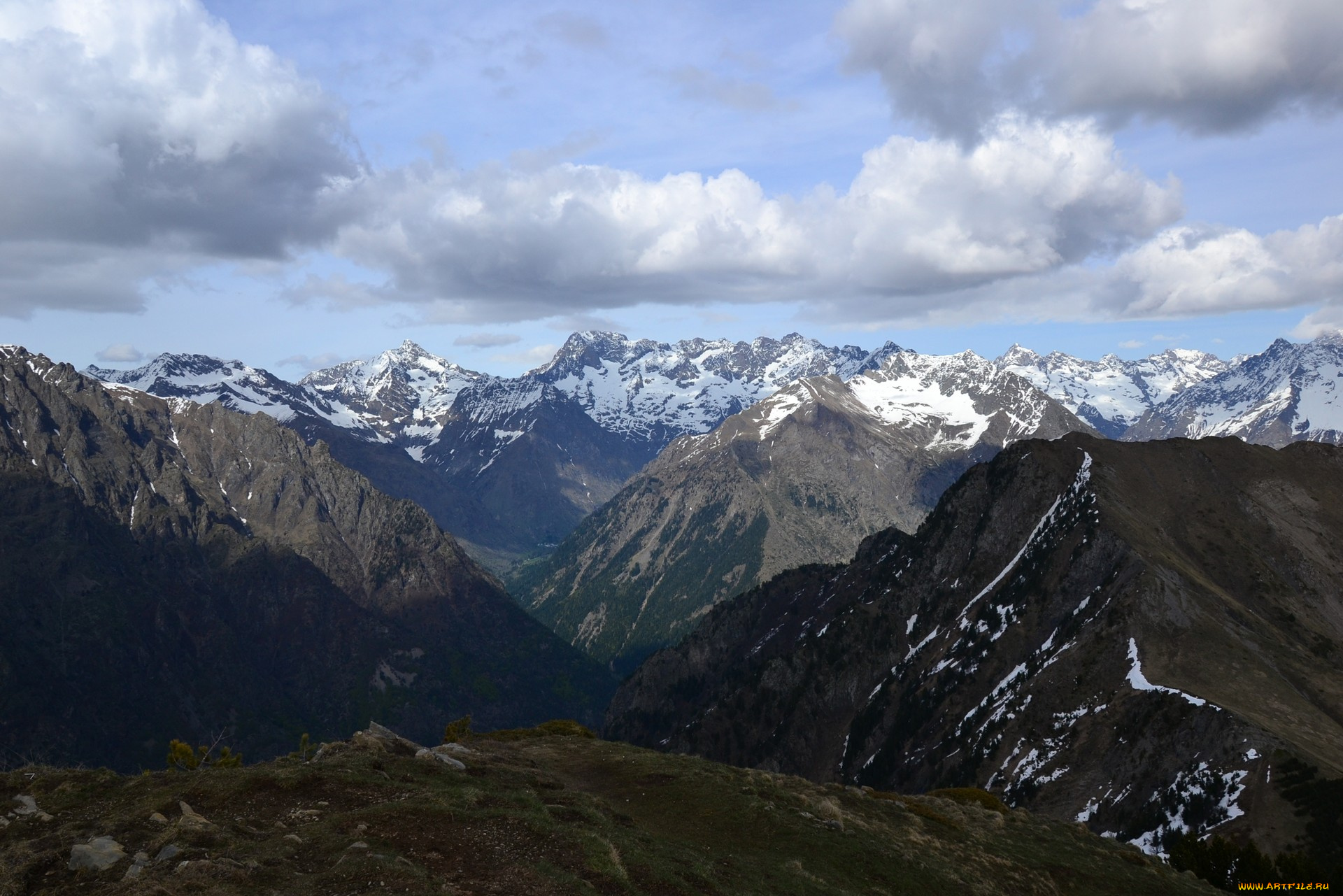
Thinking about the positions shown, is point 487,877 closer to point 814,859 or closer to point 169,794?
point 169,794

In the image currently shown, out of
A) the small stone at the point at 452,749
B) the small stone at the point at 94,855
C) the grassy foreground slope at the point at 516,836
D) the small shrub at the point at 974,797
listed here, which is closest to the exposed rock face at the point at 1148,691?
the small shrub at the point at 974,797

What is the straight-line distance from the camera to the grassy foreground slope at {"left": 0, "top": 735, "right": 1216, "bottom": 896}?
1490 inches

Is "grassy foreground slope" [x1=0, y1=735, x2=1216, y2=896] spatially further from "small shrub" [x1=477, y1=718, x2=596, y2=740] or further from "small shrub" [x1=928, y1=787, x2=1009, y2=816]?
"small shrub" [x1=477, y1=718, x2=596, y2=740]

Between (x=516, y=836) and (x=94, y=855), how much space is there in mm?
17818

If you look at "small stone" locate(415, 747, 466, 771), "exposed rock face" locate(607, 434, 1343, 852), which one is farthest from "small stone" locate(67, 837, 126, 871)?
"exposed rock face" locate(607, 434, 1343, 852)

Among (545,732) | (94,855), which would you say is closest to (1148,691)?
(545,732)

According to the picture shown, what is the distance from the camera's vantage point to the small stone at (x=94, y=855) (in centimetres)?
3669

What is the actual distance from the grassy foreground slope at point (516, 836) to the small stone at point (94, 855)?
0.35 metres

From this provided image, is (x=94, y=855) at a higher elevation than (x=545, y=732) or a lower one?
higher

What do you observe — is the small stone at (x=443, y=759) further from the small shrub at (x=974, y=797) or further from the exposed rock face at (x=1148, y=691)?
the exposed rock face at (x=1148, y=691)

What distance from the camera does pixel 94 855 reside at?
37188 millimetres

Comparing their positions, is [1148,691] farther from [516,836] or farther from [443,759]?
[516,836]

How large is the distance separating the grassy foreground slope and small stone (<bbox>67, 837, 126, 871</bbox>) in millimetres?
353

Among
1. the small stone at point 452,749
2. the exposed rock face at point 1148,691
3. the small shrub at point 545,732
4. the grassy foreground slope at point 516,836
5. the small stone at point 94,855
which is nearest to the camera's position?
the small stone at point 94,855
